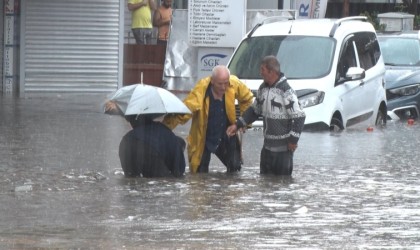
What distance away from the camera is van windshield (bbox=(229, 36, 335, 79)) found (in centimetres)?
1855

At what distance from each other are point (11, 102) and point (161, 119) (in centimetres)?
974

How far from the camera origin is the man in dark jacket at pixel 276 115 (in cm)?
1313

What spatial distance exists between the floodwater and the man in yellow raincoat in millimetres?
294

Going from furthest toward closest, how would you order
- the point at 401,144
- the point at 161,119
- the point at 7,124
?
1. the point at 7,124
2. the point at 401,144
3. the point at 161,119

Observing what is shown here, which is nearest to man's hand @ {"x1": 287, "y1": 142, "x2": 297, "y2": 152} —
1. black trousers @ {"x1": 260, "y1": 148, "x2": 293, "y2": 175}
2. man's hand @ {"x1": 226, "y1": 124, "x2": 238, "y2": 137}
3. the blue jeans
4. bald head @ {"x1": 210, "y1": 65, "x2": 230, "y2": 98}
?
black trousers @ {"x1": 260, "y1": 148, "x2": 293, "y2": 175}

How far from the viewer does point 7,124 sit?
741 inches

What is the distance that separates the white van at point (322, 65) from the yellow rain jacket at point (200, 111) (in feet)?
13.5

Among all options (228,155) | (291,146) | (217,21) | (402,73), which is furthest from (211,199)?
(402,73)

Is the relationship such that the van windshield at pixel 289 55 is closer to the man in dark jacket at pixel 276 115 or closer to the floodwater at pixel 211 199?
the floodwater at pixel 211 199

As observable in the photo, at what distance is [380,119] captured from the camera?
21.0m

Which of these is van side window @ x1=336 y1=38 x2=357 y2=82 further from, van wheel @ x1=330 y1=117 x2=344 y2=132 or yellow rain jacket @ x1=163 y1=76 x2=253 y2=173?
yellow rain jacket @ x1=163 y1=76 x2=253 y2=173

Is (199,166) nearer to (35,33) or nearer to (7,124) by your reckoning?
(7,124)

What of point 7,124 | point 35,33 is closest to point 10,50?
point 35,33

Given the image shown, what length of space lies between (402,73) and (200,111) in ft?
34.6
